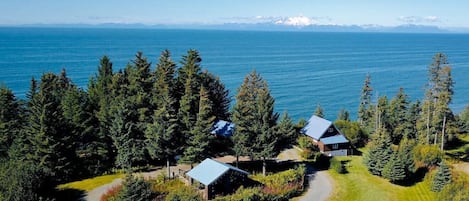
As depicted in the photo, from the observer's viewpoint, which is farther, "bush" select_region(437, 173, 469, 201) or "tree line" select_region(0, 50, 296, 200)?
"tree line" select_region(0, 50, 296, 200)

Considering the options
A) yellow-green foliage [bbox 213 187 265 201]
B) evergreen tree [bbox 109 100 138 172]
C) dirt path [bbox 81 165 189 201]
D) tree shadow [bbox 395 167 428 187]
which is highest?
evergreen tree [bbox 109 100 138 172]

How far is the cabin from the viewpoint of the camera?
4947 centimetres

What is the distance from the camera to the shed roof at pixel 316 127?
50312 millimetres

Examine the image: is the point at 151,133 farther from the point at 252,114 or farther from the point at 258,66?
the point at 258,66

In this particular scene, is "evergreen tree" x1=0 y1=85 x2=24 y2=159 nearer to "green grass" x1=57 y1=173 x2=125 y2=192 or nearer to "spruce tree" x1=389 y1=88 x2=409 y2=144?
"green grass" x1=57 y1=173 x2=125 y2=192

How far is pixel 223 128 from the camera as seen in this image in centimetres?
5031

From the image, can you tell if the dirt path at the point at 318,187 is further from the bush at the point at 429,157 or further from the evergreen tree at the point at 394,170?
the bush at the point at 429,157

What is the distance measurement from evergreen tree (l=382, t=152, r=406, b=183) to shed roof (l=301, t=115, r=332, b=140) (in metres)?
10.9

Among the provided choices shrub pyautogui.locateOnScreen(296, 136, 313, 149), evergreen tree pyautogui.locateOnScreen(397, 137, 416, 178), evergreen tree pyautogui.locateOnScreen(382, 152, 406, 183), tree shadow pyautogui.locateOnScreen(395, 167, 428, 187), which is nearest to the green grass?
shrub pyautogui.locateOnScreen(296, 136, 313, 149)

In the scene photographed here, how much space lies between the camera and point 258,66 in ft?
493

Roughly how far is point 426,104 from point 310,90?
59599mm

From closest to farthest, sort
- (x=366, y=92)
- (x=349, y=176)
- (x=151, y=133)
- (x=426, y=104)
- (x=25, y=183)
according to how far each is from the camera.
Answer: (x=25, y=183), (x=151, y=133), (x=349, y=176), (x=426, y=104), (x=366, y=92)

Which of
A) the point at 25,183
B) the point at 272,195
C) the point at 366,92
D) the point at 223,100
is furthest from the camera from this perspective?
the point at 366,92

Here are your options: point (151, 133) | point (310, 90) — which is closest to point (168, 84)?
point (151, 133)
